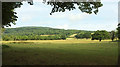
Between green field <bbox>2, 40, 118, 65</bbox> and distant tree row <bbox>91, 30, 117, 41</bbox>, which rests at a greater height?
green field <bbox>2, 40, 118, 65</bbox>

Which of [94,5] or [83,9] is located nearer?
[94,5]

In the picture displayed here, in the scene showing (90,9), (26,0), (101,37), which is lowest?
(101,37)

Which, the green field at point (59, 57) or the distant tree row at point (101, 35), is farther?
the distant tree row at point (101, 35)

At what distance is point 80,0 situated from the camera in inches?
1001

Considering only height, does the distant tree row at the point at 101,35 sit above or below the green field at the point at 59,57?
below

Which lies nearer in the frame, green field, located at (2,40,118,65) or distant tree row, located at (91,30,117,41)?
green field, located at (2,40,118,65)

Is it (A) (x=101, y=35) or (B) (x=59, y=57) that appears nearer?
(B) (x=59, y=57)

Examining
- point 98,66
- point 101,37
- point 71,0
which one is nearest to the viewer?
point 98,66

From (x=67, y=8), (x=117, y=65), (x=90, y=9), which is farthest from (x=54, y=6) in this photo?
(x=117, y=65)

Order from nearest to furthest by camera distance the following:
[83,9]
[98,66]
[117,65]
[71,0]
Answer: [98,66] → [117,65] → [71,0] → [83,9]

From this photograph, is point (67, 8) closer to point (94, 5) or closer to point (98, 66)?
point (94, 5)

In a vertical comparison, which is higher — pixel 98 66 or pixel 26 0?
pixel 26 0

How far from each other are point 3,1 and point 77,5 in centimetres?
1356

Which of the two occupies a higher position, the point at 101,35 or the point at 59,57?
the point at 59,57
